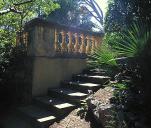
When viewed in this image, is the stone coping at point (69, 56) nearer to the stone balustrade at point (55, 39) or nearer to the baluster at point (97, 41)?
the stone balustrade at point (55, 39)

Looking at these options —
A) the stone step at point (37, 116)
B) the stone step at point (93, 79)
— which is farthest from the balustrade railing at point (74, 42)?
the stone step at point (37, 116)

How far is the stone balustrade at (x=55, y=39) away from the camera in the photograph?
7.35 meters

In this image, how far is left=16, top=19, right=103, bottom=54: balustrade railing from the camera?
738 cm

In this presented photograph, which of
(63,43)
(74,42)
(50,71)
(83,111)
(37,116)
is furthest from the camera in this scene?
(74,42)

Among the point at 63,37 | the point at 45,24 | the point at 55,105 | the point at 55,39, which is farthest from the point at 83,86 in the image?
the point at 45,24

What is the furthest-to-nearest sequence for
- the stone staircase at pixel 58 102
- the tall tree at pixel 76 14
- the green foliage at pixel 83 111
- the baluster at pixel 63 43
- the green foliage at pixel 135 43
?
the tall tree at pixel 76 14
the baluster at pixel 63 43
the stone staircase at pixel 58 102
the green foliage at pixel 83 111
the green foliage at pixel 135 43

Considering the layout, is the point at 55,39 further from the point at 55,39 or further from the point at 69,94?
the point at 69,94

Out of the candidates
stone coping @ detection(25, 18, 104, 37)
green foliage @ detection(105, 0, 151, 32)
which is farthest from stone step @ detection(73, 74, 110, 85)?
stone coping @ detection(25, 18, 104, 37)

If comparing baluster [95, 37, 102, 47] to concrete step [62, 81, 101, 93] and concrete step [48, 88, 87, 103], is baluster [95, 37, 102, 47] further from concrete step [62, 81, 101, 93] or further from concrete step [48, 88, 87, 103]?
concrete step [48, 88, 87, 103]

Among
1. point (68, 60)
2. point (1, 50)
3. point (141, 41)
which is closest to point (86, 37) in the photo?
point (68, 60)

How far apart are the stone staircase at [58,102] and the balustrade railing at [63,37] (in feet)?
3.88

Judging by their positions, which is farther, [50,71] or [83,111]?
[50,71]

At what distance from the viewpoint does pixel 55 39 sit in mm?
7859

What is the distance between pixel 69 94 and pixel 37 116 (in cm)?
105
